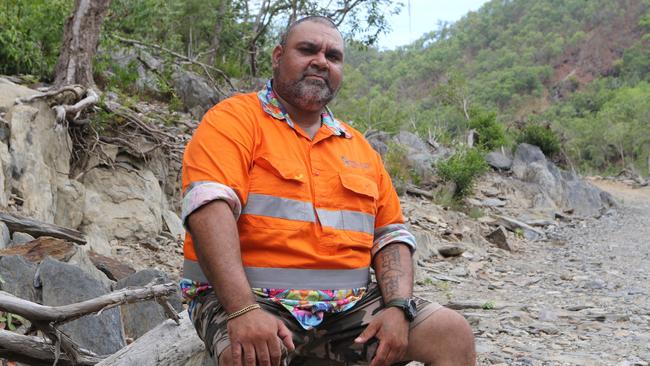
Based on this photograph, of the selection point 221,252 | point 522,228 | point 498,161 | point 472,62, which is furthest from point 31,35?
point 472,62

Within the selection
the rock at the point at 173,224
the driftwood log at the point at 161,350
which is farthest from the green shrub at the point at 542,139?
the driftwood log at the point at 161,350

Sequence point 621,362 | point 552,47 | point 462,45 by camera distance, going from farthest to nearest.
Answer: point 462,45 < point 552,47 < point 621,362

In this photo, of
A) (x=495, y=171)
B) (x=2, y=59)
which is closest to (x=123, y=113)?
(x=2, y=59)

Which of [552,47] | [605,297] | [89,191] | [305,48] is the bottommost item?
[605,297]

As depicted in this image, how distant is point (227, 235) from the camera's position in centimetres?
202

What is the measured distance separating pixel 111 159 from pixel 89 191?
1.60 feet

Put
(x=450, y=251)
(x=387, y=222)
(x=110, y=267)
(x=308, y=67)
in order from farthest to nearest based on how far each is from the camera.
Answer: (x=450, y=251) < (x=110, y=267) < (x=387, y=222) < (x=308, y=67)

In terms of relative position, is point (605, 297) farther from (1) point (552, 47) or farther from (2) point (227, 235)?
(1) point (552, 47)

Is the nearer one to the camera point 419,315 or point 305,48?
point 419,315

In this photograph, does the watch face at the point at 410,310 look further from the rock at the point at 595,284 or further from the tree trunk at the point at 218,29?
the tree trunk at the point at 218,29

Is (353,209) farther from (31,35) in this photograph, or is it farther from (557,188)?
(557,188)

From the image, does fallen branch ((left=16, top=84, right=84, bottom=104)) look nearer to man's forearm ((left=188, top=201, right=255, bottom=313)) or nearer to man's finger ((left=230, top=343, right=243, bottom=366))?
man's forearm ((left=188, top=201, right=255, bottom=313))

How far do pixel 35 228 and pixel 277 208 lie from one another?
2.69 meters

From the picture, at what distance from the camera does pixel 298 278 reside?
220 centimetres
